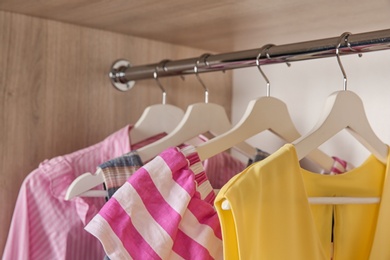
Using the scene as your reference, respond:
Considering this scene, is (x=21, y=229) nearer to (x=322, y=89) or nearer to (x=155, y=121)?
(x=155, y=121)

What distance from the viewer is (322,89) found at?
1.09 meters

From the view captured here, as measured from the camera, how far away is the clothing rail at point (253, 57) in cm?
77

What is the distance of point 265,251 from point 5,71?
1.58ft

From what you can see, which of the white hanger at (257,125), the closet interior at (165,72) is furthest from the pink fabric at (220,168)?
the white hanger at (257,125)

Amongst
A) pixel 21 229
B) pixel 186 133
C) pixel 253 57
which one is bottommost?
pixel 21 229

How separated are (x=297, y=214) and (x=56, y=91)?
1.51ft

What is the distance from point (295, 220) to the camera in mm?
744

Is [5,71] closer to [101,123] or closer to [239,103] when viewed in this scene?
[101,123]

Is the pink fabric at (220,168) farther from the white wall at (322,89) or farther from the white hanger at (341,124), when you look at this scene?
the white hanger at (341,124)

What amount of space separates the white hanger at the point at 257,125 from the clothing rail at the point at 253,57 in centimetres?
2

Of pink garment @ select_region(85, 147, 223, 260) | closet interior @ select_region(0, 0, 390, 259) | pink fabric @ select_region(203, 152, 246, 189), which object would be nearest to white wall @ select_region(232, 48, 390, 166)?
closet interior @ select_region(0, 0, 390, 259)

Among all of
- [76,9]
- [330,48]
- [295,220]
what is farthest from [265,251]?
[76,9]

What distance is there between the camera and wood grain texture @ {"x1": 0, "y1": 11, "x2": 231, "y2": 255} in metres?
0.97

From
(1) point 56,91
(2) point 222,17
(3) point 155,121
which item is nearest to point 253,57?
(2) point 222,17
